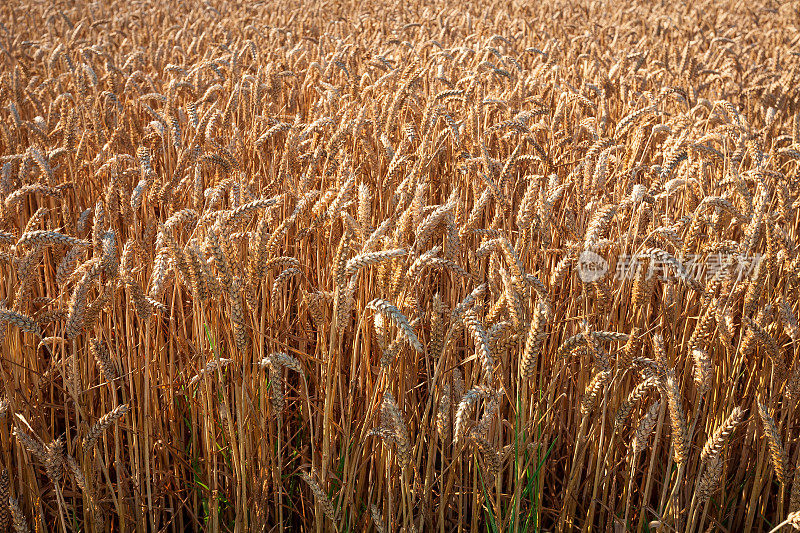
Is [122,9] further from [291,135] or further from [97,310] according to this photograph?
[97,310]

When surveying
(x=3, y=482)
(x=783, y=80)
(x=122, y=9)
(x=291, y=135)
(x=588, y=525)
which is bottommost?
(x=588, y=525)

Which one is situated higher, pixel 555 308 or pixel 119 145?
pixel 119 145

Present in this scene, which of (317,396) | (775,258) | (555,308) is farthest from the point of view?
(555,308)

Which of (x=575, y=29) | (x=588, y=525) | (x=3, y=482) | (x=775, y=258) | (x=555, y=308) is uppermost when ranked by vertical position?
(x=575, y=29)

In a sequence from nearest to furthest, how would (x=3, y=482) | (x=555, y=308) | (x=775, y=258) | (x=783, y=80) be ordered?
1. (x=3, y=482)
2. (x=775, y=258)
3. (x=555, y=308)
4. (x=783, y=80)

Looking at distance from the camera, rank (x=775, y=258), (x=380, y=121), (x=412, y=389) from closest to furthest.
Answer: (x=775, y=258)
(x=412, y=389)
(x=380, y=121)

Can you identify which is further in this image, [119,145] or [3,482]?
[119,145]

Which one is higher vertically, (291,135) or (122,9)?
(122,9)

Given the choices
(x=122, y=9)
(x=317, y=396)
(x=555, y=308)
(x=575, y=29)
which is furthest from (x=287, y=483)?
(x=122, y=9)

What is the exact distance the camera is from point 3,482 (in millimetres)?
1034

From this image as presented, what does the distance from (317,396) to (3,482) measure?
2.07 ft

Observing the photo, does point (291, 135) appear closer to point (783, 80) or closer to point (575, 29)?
point (783, 80)

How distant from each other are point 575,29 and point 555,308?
4.62 m

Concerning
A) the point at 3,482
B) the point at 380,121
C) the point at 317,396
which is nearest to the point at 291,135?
the point at 380,121
